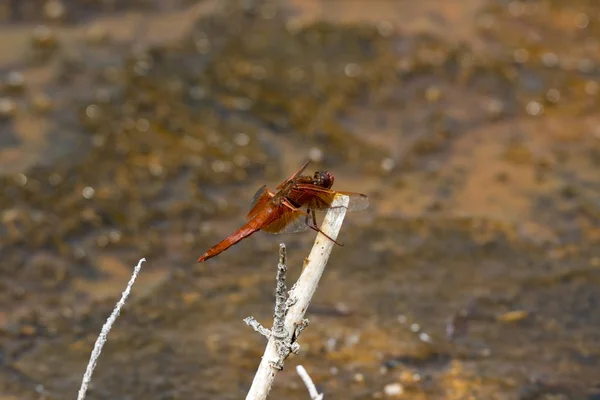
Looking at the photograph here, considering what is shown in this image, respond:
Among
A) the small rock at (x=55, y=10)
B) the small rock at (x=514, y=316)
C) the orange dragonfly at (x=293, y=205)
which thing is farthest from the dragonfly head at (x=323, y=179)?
the small rock at (x=55, y=10)

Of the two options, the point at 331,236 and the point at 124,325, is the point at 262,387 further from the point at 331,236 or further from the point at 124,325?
the point at 124,325

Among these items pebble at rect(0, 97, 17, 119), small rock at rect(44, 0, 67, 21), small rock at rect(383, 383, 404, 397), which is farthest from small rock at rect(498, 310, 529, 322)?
small rock at rect(44, 0, 67, 21)

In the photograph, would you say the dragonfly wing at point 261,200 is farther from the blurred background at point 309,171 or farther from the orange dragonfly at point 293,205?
the blurred background at point 309,171

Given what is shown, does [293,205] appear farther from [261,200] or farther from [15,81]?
[15,81]

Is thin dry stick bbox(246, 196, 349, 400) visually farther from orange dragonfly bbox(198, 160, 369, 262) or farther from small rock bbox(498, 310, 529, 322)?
small rock bbox(498, 310, 529, 322)

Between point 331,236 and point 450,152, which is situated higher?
point 331,236

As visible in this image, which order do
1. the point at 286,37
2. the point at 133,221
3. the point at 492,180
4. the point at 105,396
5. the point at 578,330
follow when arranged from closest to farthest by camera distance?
the point at 105,396, the point at 578,330, the point at 133,221, the point at 492,180, the point at 286,37

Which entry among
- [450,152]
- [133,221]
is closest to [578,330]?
[450,152]
